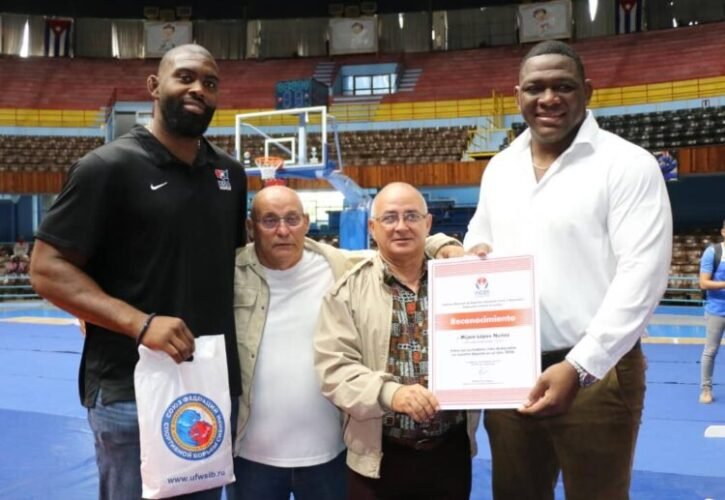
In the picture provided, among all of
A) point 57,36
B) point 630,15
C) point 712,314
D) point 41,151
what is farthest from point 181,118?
point 57,36

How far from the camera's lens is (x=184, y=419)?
2.06m

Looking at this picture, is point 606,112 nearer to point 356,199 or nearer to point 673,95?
point 673,95

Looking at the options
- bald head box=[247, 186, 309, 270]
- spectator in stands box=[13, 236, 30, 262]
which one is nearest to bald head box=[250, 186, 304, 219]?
bald head box=[247, 186, 309, 270]

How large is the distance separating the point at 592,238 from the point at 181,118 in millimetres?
1372

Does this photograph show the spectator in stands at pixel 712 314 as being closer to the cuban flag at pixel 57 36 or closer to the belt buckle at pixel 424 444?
the belt buckle at pixel 424 444

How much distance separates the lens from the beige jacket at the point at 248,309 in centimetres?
241

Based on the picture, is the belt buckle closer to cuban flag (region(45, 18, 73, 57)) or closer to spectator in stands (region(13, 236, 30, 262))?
spectator in stands (region(13, 236, 30, 262))

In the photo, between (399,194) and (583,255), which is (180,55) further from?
(583,255)

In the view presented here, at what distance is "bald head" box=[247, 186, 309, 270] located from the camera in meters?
2.50

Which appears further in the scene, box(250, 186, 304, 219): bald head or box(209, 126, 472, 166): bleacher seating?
box(209, 126, 472, 166): bleacher seating

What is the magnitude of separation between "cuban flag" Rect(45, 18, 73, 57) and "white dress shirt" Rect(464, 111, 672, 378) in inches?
1239

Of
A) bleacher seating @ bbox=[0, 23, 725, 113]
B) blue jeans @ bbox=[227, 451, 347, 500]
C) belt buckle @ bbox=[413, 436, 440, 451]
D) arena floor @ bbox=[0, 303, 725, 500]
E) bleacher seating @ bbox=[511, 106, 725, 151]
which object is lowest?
arena floor @ bbox=[0, 303, 725, 500]

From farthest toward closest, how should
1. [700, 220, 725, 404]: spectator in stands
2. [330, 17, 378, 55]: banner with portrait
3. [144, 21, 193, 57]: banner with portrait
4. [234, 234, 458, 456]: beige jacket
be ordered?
1. [144, 21, 193, 57]: banner with portrait
2. [330, 17, 378, 55]: banner with portrait
3. [700, 220, 725, 404]: spectator in stands
4. [234, 234, 458, 456]: beige jacket

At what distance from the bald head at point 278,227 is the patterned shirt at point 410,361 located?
47 cm
